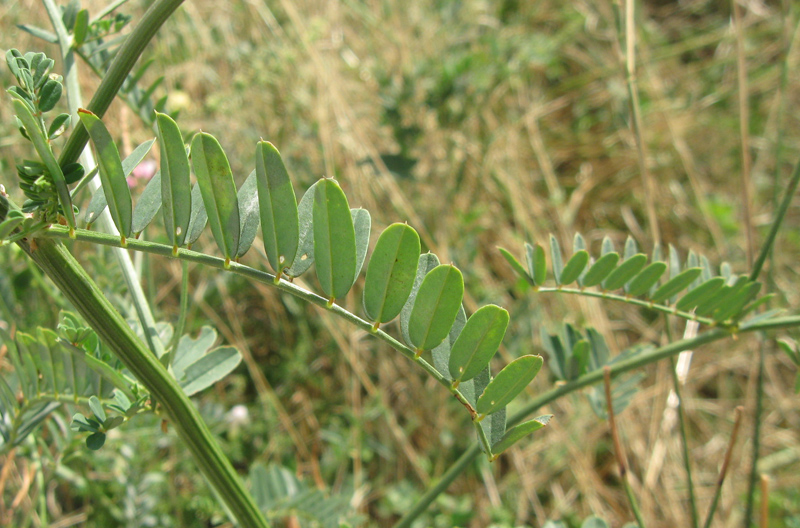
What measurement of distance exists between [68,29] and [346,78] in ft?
5.20

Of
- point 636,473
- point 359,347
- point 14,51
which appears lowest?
point 636,473

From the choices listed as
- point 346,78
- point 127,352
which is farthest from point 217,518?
point 346,78

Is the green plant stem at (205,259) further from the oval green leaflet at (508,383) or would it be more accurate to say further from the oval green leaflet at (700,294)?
the oval green leaflet at (700,294)

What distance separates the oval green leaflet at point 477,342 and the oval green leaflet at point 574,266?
245 millimetres

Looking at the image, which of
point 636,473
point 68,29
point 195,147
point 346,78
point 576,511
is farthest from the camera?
point 346,78

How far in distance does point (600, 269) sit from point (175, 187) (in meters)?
0.52

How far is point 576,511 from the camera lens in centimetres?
169

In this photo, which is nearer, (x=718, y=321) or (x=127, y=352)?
(x=127, y=352)

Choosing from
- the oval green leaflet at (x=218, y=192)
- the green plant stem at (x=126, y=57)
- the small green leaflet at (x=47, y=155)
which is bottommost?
the oval green leaflet at (x=218, y=192)

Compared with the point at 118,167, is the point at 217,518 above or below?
below

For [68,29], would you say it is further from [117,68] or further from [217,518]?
[217,518]

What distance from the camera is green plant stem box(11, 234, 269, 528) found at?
0.46 meters

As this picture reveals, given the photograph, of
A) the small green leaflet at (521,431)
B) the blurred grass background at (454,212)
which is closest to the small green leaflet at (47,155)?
the small green leaflet at (521,431)

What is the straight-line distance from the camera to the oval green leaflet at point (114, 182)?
0.44 meters
